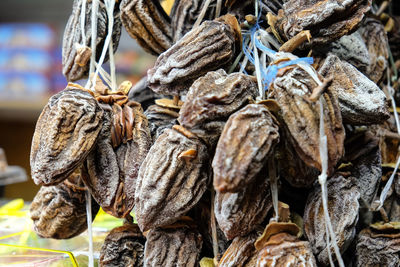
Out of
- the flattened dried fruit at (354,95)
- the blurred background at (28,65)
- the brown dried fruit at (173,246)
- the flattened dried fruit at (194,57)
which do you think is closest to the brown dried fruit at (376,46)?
the flattened dried fruit at (354,95)

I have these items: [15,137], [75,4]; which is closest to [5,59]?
[15,137]

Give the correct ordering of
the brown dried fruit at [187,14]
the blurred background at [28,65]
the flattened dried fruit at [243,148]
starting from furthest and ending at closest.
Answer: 1. the blurred background at [28,65]
2. the brown dried fruit at [187,14]
3. the flattened dried fruit at [243,148]

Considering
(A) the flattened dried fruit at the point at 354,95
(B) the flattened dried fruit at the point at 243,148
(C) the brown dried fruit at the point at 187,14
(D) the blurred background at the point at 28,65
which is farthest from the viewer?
(D) the blurred background at the point at 28,65

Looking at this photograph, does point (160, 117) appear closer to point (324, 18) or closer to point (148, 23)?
point (148, 23)

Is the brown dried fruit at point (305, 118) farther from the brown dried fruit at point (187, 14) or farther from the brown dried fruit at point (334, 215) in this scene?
the brown dried fruit at point (187, 14)

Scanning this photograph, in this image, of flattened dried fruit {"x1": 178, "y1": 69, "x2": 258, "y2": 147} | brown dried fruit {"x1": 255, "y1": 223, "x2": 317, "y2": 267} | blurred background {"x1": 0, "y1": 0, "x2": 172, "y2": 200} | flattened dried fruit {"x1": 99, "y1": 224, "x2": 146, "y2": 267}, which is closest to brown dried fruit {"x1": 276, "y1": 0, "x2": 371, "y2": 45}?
flattened dried fruit {"x1": 178, "y1": 69, "x2": 258, "y2": 147}

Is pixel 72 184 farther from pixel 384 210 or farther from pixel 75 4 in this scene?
pixel 384 210

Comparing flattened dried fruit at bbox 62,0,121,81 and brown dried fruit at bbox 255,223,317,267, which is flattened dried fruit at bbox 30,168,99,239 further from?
brown dried fruit at bbox 255,223,317,267
